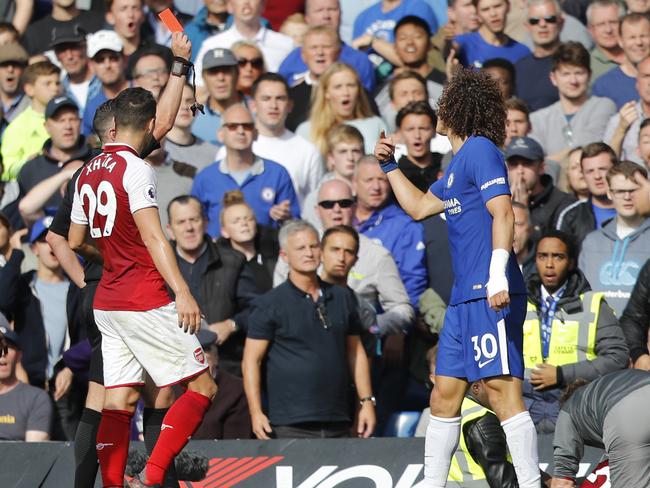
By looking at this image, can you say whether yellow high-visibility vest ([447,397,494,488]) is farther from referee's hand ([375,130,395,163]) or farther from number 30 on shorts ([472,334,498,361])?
referee's hand ([375,130,395,163])

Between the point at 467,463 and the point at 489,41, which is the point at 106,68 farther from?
the point at 467,463

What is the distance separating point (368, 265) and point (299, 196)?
155cm

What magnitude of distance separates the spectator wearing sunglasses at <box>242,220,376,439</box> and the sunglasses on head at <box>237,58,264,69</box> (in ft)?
11.3

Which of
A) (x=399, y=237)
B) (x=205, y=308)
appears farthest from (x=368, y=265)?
(x=205, y=308)

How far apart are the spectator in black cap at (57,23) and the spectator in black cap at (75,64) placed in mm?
943

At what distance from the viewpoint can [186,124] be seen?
38.9 ft

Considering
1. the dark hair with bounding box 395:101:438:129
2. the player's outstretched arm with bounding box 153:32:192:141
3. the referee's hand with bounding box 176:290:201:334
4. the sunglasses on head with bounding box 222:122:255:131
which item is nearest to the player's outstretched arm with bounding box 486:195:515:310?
the referee's hand with bounding box 176:290:201:334

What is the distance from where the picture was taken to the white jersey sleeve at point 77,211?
755cm

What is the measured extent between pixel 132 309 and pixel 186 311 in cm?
51

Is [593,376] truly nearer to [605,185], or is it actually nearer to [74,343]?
[605,185]

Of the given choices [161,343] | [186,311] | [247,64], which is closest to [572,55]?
[247,64]

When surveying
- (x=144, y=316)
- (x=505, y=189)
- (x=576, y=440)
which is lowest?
(x=576, y=440)

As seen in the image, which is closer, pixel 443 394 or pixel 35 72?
pixel 443 394

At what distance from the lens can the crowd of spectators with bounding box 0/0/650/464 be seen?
9.62 m
